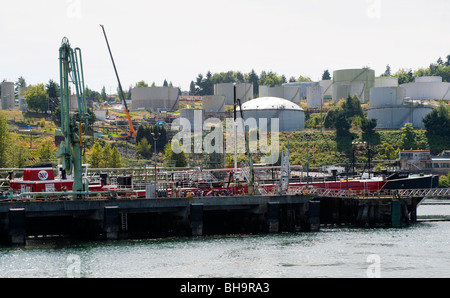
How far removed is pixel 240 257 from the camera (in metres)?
Result: 66.3

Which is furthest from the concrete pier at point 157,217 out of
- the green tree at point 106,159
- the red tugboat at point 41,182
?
the green tree at point 106,159

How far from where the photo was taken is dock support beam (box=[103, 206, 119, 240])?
75.6m

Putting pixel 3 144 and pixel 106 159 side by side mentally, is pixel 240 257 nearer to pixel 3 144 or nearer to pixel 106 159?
pixel 3 144

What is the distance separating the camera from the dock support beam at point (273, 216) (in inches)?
3270

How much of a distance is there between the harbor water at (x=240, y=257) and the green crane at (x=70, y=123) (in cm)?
867

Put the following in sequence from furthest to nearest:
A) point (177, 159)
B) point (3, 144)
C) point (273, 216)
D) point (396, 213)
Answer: point (177, 159), point (3, 144), point (396, 213), point (273, 216)

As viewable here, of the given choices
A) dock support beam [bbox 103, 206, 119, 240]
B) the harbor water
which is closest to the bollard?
the harbor water

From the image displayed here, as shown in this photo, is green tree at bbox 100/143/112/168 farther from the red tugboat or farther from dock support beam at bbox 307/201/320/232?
dock support beam at bbox 307/201/320/232

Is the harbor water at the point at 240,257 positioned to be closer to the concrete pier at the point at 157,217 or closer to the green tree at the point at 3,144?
the concrete pier at the point at 157,217

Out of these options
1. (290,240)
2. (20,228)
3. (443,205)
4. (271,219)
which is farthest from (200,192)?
(443,205)

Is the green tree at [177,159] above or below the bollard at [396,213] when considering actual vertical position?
above

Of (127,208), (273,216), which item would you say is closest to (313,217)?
(273,216)

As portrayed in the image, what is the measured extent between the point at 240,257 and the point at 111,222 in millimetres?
15228

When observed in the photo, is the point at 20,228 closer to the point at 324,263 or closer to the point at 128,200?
the point at 128,200
